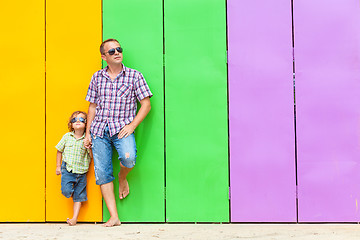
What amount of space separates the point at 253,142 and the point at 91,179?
4.96 feet

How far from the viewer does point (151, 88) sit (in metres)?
3.51

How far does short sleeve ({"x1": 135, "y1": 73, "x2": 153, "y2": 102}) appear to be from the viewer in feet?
11.0

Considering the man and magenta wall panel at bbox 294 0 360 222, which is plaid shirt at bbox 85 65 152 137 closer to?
the man

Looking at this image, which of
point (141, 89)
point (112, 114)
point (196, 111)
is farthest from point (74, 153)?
point (196, 111)

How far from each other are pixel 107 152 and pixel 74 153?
31cm

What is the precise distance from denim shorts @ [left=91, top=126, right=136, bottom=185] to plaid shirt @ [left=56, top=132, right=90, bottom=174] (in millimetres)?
157

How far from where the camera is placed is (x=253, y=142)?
11.3ft

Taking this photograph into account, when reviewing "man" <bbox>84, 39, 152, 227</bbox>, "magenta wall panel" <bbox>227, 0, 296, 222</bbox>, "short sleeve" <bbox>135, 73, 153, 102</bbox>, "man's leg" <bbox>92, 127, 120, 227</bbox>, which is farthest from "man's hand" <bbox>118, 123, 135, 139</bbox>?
"magenta wall panel" <bbox>227, 0, 296, 222</bbox>

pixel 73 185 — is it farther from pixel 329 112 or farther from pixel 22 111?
pixel 329 112

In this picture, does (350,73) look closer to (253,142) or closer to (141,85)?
(253,142)

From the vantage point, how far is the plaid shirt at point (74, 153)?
3393 millimetres

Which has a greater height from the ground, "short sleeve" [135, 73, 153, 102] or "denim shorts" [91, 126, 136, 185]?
"short sleeve" [135, 73, 153, 102]
